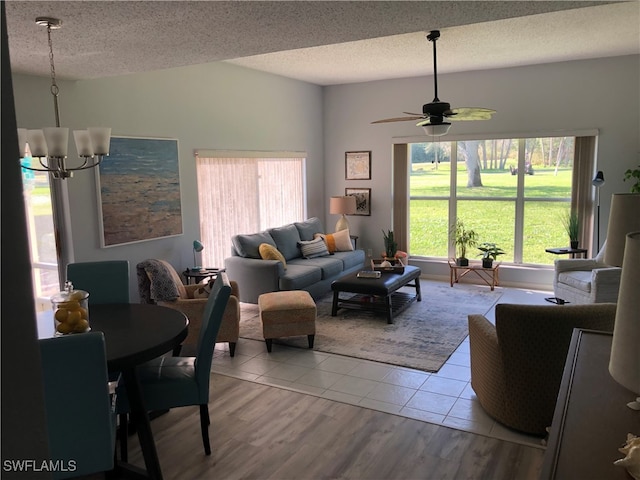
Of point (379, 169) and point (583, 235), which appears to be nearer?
point (583, 235)

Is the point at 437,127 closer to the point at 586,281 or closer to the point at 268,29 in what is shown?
the point at 586,281

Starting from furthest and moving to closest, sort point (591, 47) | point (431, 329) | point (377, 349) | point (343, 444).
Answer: point (591, 47)
point (431, 329)
point (377, 349)
point (343, 444)

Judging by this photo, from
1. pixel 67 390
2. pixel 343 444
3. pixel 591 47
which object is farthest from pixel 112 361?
pixel 591 47

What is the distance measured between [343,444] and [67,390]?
170 cm

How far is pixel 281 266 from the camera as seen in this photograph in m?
5.86

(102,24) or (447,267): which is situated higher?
(102,24)

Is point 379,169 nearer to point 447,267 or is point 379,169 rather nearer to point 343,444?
point 447,267

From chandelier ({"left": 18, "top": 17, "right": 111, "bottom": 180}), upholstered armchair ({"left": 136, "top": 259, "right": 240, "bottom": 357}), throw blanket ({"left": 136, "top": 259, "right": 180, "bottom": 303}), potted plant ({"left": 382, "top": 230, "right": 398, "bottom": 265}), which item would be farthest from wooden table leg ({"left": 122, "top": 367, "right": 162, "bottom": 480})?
potted plant ({"left": 382, "top": 230, "right": 398, "bottom": 265})

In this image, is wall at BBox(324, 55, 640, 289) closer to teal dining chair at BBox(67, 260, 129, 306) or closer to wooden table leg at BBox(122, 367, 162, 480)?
teal dining chair at BBox(67, 260, 129, 306)

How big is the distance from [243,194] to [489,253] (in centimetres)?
346

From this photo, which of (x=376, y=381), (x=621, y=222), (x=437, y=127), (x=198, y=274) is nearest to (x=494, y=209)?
(x=437, y=127)

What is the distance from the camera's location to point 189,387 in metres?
2.90

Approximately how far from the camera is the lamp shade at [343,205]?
25.2 ft

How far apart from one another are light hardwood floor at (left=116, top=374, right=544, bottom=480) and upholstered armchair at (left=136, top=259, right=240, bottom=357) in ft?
3.14
